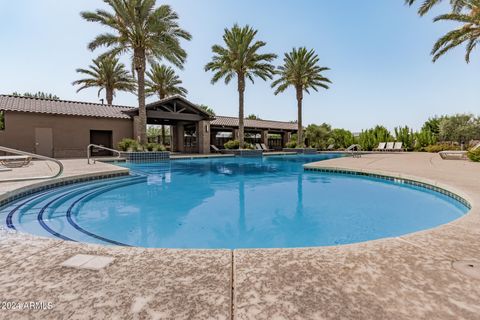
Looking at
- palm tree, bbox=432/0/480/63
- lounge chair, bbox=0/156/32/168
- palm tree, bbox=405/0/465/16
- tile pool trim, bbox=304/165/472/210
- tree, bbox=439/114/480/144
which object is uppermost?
palm tree, bbox=405/0/465/16

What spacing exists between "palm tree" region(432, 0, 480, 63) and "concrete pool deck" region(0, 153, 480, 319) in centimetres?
1589

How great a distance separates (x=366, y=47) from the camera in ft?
60.6

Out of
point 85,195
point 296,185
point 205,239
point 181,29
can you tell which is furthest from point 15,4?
point 296,185

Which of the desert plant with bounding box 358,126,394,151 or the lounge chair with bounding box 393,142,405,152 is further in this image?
the desert plant with bounding box 358,126,394,151

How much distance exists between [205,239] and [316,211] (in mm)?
2938

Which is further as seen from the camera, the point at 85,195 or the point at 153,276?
the point at 85,195

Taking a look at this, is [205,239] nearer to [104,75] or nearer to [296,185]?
[296,185]

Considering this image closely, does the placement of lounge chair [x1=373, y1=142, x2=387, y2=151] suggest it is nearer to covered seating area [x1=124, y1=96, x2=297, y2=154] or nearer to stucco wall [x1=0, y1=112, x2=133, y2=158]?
covered seating area [x1=124, y1=96, x2=297, y2=154]

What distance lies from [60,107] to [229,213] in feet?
64.5

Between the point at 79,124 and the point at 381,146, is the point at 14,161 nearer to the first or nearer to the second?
the point at 79,124

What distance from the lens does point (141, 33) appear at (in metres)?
16.0

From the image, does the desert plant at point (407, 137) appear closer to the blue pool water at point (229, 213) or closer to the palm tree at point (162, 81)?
the blue pool water at point (229, 213)

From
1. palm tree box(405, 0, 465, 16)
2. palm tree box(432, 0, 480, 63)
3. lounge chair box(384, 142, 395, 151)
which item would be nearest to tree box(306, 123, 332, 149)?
lounge chair box(384, 142, 395, 151)

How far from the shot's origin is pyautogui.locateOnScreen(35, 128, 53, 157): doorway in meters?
17.0
